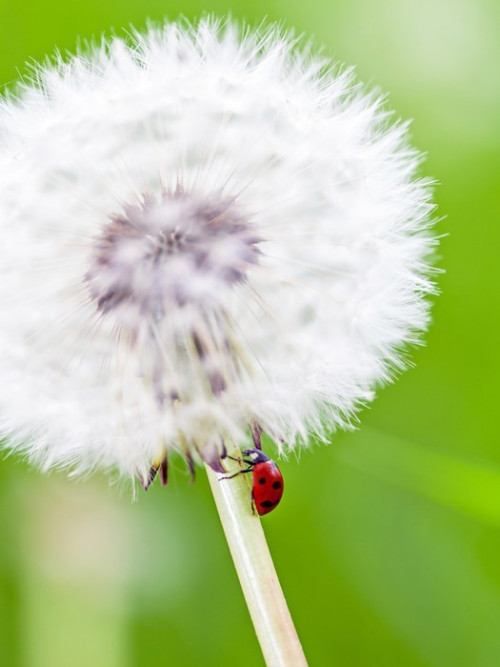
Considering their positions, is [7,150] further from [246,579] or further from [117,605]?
[117,605]

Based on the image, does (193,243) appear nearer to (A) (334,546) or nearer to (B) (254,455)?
(B) (254,455)

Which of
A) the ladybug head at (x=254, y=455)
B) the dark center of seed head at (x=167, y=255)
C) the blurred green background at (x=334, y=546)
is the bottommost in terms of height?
the blurred green background at (x=334, y=546)

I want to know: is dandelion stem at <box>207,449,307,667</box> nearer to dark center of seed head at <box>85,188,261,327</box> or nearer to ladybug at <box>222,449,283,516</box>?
ladybug at <box>222,449,283,516</box>

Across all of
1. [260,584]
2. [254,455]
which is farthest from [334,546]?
[260,584]

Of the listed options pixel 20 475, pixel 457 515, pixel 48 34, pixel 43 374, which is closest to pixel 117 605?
pixel 20 475

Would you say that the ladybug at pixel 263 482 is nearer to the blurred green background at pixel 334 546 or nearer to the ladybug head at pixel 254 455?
the ladybug head at pixel 254 455

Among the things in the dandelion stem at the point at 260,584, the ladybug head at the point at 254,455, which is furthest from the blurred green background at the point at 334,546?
the dandelion stem at the point at 260,584

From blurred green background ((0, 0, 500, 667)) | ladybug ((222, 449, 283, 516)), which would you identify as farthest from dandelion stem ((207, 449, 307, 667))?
blurred green background ((0, 0, 500, 667))
